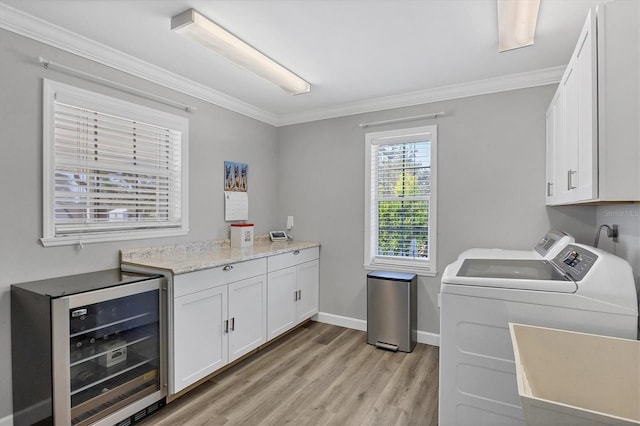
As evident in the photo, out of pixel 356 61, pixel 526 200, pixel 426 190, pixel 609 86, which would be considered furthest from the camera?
pixel 426 190

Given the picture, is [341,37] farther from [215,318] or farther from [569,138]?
[215,318]

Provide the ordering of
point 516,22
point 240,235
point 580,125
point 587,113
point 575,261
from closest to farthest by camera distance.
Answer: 1. point 587,113
2. point 580,125
3. point 575,261
4. point 516,22
5. point 240,235

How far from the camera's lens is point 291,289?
342cm

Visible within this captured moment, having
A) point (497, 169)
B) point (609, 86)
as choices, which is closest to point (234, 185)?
point (497, 169)

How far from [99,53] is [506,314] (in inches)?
123

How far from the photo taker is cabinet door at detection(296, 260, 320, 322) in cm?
357

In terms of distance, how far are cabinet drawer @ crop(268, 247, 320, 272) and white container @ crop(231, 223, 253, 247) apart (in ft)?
1.52

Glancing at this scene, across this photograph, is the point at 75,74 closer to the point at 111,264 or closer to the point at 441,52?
the point at 111,264

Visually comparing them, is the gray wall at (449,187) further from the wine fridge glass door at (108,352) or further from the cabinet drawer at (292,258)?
the wine fridge glass door at (108,352)

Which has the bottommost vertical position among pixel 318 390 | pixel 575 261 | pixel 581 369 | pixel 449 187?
pixel 318 390

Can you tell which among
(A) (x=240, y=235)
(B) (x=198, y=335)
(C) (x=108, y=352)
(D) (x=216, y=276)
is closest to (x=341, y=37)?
(D) (x=216, y=276)

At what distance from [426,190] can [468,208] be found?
45 cm

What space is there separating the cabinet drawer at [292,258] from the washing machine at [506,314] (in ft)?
5.60

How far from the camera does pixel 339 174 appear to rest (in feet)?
12.5
